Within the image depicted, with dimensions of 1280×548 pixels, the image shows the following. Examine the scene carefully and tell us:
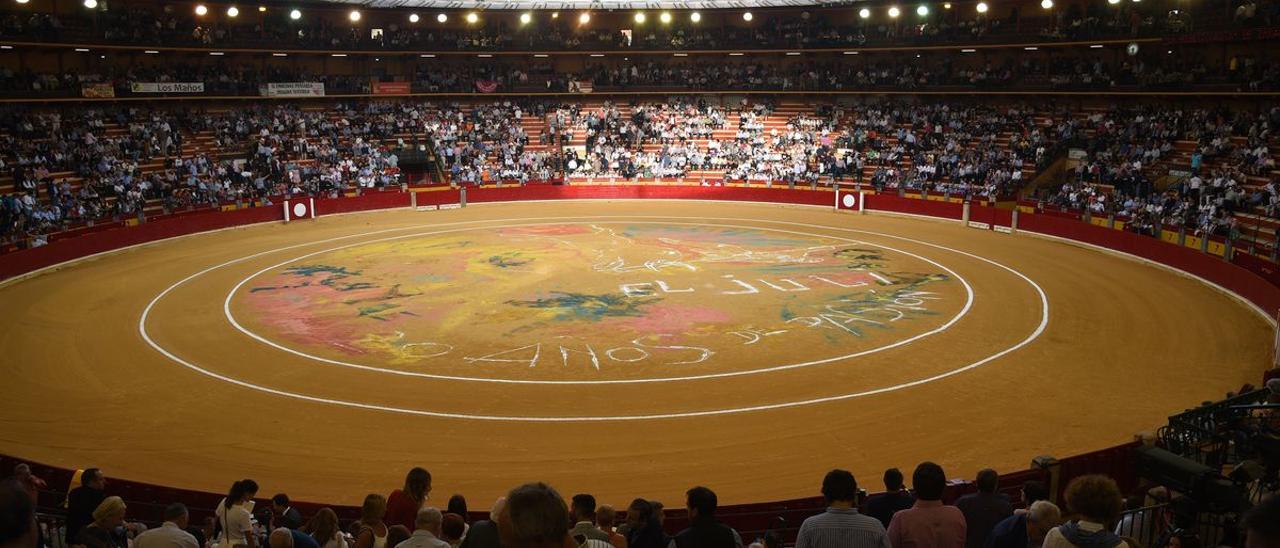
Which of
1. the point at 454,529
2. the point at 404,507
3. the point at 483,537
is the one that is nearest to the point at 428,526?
the point at 454,529

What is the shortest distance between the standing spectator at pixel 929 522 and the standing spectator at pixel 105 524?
7208mm

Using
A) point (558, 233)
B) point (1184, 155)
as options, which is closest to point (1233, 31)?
point (1184, 155)

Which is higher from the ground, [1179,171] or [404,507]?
[1179,171]

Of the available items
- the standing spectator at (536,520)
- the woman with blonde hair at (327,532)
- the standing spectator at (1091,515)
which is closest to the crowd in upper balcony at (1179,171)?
the standing spectator at (1091,515)

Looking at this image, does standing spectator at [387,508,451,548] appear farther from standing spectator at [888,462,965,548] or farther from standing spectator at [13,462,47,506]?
standing spectator at [13,462,47,506]

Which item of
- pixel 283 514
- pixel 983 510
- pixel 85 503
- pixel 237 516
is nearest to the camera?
pixel 983 510

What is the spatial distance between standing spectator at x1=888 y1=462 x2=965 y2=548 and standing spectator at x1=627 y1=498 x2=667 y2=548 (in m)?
2.04

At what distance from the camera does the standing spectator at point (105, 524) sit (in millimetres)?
8734

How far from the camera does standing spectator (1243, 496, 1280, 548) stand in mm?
3490

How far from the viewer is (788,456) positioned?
658 inches

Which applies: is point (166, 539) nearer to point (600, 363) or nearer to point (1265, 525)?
point (1265, 525)

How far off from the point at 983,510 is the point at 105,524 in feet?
28.3

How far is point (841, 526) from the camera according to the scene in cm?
656

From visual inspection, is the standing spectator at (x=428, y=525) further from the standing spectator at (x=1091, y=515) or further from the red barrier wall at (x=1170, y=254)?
the red barrier wall at (x=1170, y=254)
